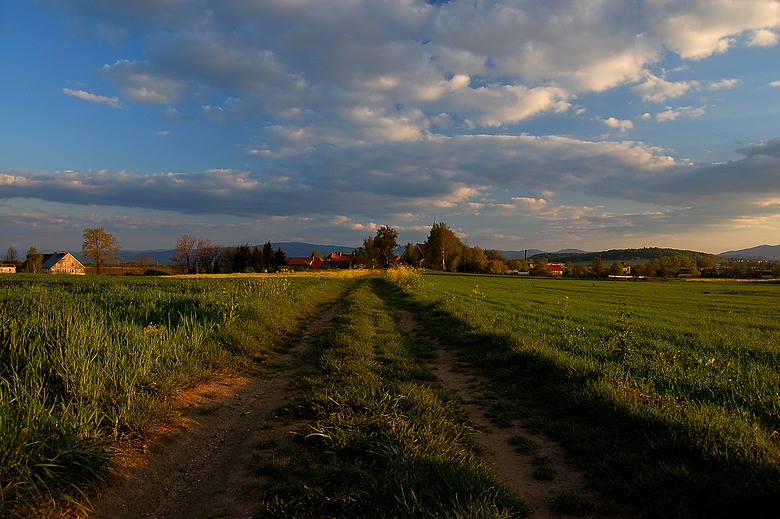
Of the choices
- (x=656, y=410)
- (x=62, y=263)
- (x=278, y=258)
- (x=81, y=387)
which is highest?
(x=278, y=258)

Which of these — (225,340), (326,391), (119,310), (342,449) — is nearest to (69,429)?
(342,449)

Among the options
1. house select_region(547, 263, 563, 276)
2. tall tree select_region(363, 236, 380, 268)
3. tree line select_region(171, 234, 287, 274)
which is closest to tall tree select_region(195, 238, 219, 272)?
tree line select_region(171, 234, 287, 274)

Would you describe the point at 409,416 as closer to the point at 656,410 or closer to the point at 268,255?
the point at 656,410

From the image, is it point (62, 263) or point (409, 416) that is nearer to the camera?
point (409, 416)

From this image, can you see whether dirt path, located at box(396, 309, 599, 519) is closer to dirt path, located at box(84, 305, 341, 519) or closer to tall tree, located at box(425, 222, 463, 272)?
dirt path, located at box(84, 305, 341, 519)

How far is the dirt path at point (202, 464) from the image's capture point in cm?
355

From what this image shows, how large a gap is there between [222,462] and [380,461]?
1810 millimetres

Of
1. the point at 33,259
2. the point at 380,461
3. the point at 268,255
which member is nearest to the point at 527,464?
the point at 380,461

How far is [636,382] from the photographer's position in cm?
659

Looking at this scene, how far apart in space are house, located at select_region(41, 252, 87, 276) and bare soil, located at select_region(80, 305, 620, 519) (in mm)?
120468

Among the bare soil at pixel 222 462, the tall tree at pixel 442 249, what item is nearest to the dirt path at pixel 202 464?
the bare soil at pixel 222 462

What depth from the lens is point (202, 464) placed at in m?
4.42

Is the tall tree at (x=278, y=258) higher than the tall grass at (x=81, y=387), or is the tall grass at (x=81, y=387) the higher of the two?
the tall tree at (x=278, y=258)

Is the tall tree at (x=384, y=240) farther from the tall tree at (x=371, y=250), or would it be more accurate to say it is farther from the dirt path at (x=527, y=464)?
the dirt path at (x=527, y=464)
